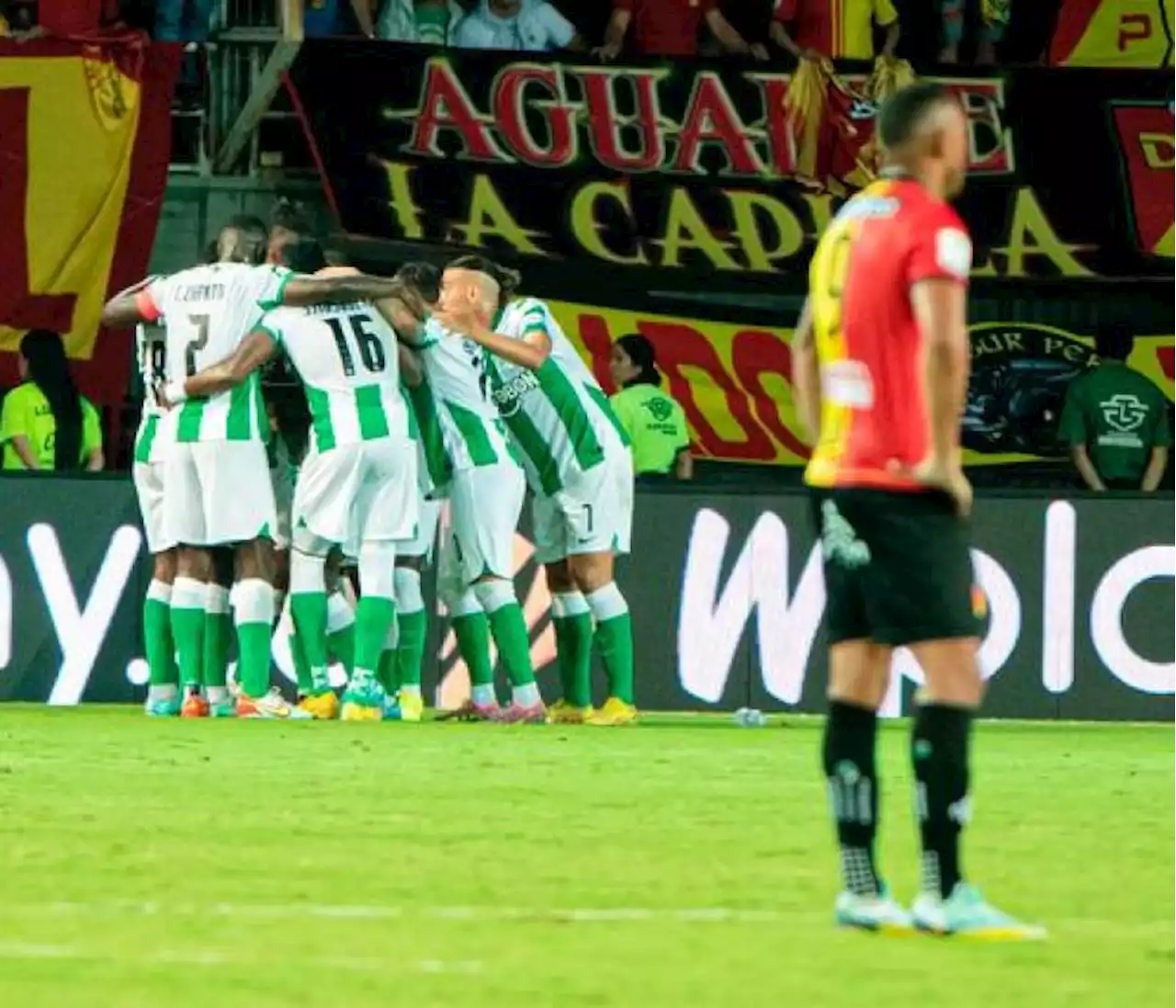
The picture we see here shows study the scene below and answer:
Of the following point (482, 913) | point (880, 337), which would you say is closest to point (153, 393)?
point (482, 913)

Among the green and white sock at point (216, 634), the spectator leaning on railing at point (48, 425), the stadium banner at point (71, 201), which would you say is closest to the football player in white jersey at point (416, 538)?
the green and white sock at point (216, 634)

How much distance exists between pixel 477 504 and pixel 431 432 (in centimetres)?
52

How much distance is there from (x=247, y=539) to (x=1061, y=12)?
361 inches

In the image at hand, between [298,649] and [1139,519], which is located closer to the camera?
[298,649]

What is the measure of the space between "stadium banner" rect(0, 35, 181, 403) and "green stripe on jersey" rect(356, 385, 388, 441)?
17.9 feet

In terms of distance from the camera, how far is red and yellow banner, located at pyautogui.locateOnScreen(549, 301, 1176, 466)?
22094 mm

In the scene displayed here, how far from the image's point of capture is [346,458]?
16.2 m

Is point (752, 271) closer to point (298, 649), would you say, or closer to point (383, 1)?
point (383, 1)

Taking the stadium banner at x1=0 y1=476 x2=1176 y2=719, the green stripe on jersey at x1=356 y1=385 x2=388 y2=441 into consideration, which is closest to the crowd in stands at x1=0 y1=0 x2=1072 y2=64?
the stadium banner at x1=0 y1=476 x2=1176 y2=719

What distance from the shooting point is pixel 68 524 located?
18172 mm

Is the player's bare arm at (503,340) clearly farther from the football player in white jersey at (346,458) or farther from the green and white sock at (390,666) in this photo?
the green and white sock at (390,666)

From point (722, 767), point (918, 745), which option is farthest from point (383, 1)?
point (918, 745)

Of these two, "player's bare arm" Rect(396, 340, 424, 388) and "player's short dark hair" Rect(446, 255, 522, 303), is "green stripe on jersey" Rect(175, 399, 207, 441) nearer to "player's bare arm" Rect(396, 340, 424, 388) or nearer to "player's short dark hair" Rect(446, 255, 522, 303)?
"player's bare arm" Rect(396, 340, 424, 388)

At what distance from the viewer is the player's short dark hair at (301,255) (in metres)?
16.4
